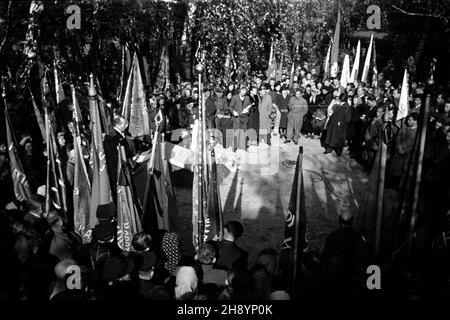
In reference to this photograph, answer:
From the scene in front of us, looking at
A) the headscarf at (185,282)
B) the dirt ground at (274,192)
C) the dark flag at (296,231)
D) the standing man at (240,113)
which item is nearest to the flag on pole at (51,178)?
the dirt ground at (274,192)

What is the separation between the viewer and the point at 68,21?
25.2ft

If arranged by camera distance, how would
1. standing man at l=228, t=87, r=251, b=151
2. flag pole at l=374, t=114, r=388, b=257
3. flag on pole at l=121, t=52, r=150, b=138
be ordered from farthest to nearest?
standing man at l=228, t=87, r=251, b=151, flag on pole at l=121, t=52, r=150, b=138, flag pole at l=374, t=114, r=388, b=257

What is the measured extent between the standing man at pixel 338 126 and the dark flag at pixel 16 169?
7680 mm

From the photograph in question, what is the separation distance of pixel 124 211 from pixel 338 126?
23.9ft

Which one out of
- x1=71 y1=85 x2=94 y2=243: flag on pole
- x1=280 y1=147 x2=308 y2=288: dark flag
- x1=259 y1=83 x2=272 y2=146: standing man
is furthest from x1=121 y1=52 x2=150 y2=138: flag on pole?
x1=280 y1=147 x2=308 y2=288: dark flag

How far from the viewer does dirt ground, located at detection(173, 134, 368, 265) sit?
716 centimetres

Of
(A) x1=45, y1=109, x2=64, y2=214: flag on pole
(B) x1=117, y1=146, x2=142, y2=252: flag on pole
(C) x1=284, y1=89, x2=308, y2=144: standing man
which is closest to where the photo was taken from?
(B) x1=117, y1=146, x2=142, y2=252: flag on pole

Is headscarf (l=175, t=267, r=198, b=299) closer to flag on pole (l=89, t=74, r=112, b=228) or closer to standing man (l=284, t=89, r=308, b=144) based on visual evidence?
flag on pole (l=89, t=74, r=112, b=228)

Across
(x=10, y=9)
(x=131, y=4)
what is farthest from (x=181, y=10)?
(x=10, y=9)

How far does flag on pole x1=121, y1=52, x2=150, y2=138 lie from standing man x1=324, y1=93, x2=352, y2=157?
5.04 meters

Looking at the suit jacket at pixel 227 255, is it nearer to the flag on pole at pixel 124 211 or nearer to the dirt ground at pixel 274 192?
the flag on pole at pixel 124 211

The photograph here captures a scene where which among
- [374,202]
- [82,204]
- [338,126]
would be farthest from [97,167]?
[338,126]
